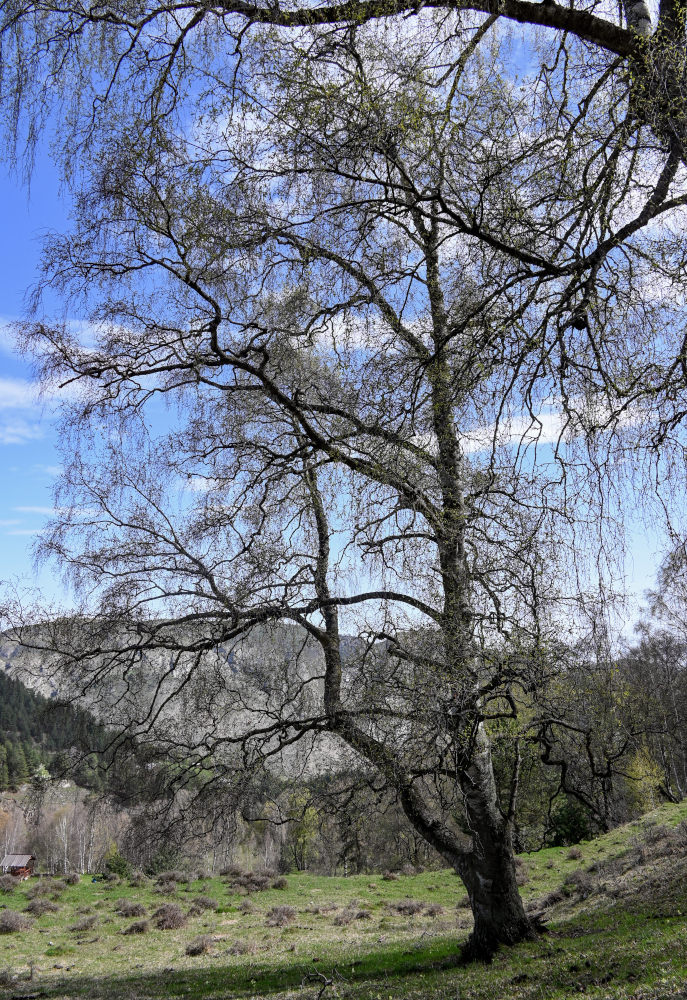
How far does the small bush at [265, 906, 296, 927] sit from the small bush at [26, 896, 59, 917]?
263 inches

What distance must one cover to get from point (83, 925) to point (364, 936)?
27.3 feet

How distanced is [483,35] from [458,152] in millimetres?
1729

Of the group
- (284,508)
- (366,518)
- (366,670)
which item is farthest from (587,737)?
(284,508)

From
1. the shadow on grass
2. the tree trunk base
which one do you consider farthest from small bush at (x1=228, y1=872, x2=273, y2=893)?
the tree trunk base

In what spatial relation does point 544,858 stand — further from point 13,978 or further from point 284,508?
point 284,508

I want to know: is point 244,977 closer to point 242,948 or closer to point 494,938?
point 242,948

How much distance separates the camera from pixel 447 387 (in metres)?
4.61

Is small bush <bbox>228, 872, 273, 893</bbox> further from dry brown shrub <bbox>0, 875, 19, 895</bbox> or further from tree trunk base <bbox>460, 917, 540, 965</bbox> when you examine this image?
tree trunk base <bbox>460, 917, 540, 965</bbox>

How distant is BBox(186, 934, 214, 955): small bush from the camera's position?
1466 centimetres

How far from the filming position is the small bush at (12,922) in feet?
58.1

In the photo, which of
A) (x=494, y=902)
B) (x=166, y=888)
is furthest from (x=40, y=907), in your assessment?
(x=494, y=902)

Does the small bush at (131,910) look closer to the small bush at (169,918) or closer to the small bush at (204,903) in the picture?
the small bush at (169,918)

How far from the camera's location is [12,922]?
705 inches

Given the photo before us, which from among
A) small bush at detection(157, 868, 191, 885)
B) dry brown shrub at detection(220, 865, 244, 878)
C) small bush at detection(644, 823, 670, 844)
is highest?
small bush at detection(644, 823, 670, 844)
